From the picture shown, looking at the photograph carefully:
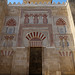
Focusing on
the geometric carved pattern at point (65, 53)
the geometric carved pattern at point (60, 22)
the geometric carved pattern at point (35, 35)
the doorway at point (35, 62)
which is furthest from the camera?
the doorway at point (35, 62)

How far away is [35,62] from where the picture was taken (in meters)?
5.70

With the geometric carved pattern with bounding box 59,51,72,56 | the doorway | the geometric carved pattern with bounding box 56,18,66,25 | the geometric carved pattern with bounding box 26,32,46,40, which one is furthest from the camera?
the doorway

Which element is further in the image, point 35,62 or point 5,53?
point 35,62

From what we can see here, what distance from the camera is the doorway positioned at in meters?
5.45

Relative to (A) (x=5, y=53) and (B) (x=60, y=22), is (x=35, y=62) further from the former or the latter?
(B) (x=60, y=22)

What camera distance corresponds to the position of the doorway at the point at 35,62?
5.45 metres

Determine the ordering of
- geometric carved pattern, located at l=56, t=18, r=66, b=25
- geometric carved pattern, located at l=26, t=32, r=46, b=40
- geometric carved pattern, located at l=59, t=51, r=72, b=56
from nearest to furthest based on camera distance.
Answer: geometric carved pattern, located at l=59, t=51, r=72, b=56 < geometric carved pattern, located at l=26, t=32, r=46, b=40 < geometric carved pattern, located at l=56, t=18, r=66, b=25

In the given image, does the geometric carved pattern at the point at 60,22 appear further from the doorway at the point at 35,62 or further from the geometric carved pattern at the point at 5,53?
the geometric carved pattern at the point at 5,53

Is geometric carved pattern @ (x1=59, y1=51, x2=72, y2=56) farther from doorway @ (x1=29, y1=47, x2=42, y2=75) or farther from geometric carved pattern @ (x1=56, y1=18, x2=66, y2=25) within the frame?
doorway @ (x1=29, y1=47, x2=42, y2=75)

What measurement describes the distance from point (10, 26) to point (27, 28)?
2.87 feet

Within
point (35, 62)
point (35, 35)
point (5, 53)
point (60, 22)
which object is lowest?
point (35, 62)

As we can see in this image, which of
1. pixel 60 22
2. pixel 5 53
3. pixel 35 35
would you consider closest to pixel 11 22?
pixel 35 35

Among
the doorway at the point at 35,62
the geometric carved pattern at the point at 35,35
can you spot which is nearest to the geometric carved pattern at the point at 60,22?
the geometric carved pattern at the point at 35,35

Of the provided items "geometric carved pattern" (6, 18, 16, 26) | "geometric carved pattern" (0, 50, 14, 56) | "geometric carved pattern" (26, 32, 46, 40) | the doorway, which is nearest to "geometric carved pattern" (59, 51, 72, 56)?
"geometric carved pattern" (26, 32, 46, 40)
